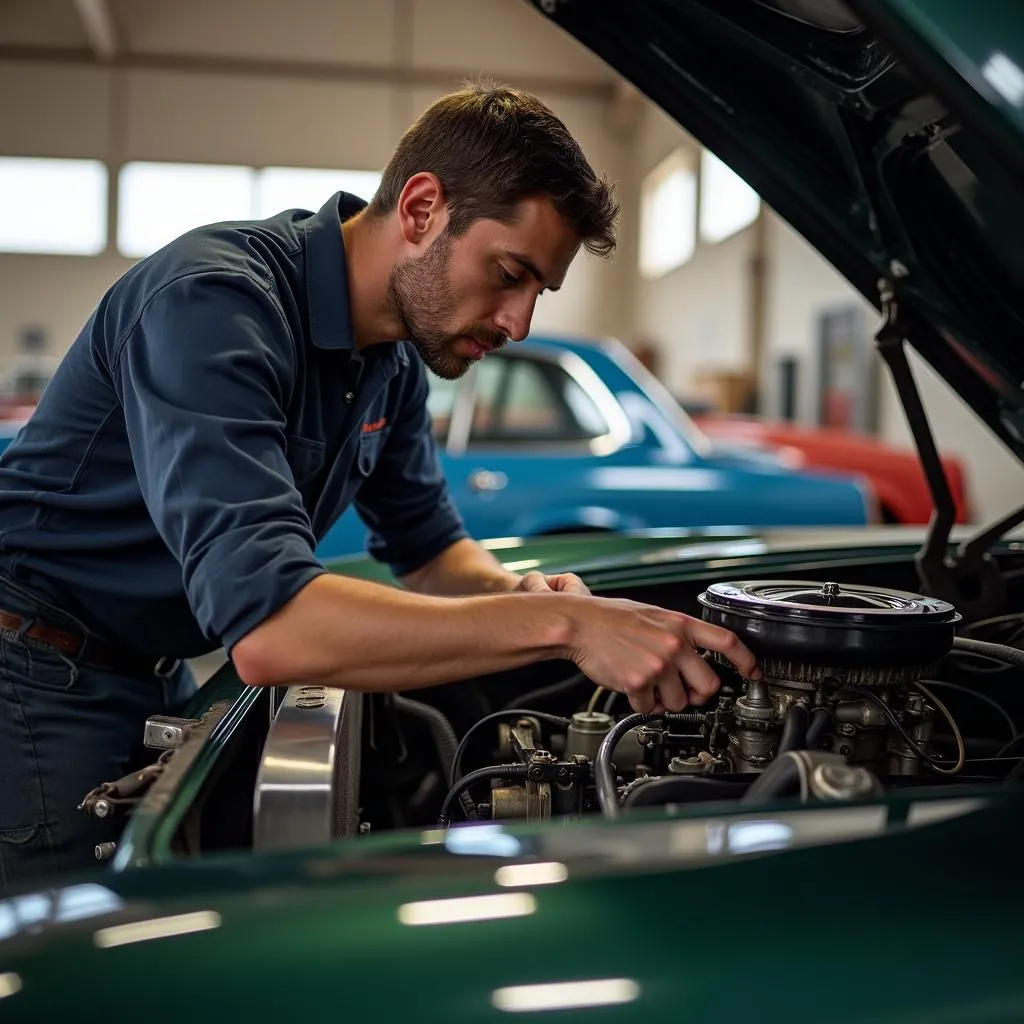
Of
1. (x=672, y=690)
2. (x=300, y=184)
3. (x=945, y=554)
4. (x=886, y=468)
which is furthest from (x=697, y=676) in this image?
(x=300, y=184)

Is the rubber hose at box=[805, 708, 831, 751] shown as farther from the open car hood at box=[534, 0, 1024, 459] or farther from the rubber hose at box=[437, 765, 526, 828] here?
the open car hood at box=[534, 0, 1024, 459]

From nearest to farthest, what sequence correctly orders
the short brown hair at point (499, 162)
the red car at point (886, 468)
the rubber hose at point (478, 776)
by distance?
the rubber hose at point (478, 776)
the short brown hair at point (499, 162)
the red car at point (886, 468)

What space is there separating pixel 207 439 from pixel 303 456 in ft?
1.30

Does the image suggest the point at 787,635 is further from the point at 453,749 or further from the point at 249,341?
the point at 249,341

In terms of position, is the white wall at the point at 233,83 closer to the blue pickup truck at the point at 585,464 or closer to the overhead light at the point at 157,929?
the blue pickup truck at the point at 585,464

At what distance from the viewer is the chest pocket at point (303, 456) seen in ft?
5.32

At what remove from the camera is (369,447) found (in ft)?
6.22

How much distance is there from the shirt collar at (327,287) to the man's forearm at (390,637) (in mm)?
498

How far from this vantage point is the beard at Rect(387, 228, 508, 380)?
5.18 ft

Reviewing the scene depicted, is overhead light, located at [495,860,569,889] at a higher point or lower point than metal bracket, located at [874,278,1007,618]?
lower

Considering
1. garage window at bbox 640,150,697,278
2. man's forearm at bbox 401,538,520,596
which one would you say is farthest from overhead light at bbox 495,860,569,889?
garage window at bbox 640,150,697,278

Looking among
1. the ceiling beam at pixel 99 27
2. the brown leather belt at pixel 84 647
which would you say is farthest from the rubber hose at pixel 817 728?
the ceiling beam at pixel 99 27

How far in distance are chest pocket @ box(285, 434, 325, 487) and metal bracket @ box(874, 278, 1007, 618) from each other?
0.92 m

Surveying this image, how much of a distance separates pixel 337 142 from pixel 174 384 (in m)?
14.5
